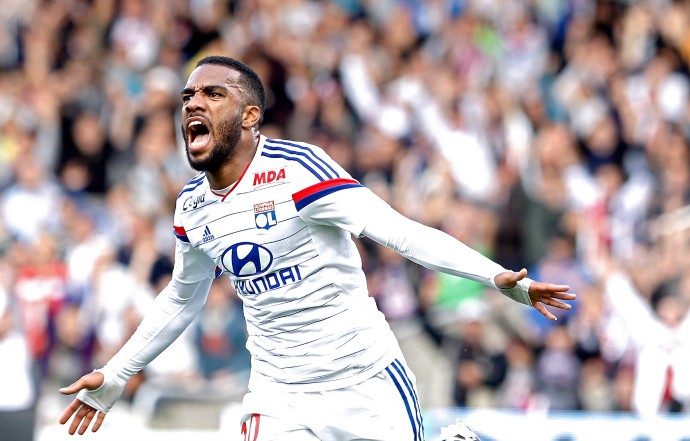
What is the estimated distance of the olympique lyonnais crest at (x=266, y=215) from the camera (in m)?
5.66

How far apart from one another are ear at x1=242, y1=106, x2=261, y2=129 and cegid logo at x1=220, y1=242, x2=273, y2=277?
0.56m

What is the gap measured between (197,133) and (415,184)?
7.34 m

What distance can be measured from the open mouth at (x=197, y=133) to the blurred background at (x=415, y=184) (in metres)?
4.11

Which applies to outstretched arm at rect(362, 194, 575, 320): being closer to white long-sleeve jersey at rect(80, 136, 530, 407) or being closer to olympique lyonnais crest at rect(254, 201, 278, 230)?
white long-sleeve jersey at rect(80, 136, 530, 407)

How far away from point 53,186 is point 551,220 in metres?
5.32

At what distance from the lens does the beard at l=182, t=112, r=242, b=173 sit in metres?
5.74

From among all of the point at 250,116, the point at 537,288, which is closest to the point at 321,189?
the point at 250,116

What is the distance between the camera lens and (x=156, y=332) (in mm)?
6250

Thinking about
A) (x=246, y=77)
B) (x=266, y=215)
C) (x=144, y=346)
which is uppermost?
(x=246, y=77)

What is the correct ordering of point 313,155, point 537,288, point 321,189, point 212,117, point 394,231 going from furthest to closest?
point 212,117, point 313,155, point 321,189, point 394,231, point 537,288

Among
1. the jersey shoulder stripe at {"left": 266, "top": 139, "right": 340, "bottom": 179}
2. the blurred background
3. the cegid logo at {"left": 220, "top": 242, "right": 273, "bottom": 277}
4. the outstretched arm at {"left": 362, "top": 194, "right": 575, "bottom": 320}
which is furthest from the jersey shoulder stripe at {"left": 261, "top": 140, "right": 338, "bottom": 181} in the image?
the blurred background

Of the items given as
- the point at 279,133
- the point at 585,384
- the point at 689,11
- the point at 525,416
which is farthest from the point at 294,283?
the point at 689,11

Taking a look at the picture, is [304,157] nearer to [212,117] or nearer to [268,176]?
[268,176]

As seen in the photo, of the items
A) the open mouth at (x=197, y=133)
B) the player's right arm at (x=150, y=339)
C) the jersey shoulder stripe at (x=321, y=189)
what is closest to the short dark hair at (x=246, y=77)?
the open mouth at (x=197, y=133)
